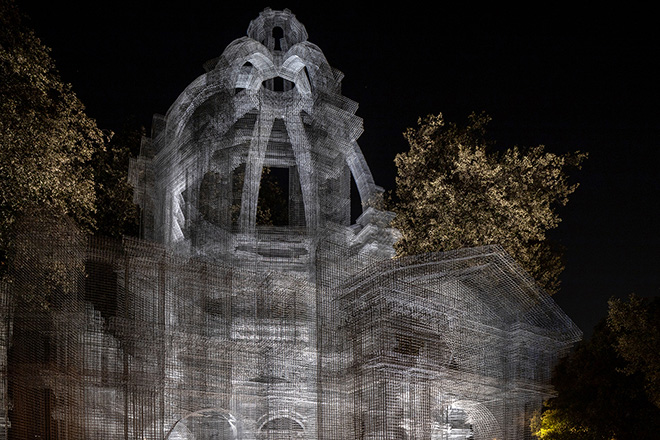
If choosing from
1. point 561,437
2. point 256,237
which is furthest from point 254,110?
point 561,437

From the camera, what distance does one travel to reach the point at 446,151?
22750 mm

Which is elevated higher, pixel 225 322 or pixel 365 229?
pixel 365 229

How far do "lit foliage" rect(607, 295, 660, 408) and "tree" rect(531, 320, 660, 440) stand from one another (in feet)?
2.12

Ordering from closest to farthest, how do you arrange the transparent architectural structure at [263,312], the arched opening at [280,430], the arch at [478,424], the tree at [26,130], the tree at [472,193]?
1. the transparent architectural structure at [263,312]
2. the arched opening at [280,430]
3. the tree at [26,130]
4. the arch at [478,424]
5. the tree at [472,193]

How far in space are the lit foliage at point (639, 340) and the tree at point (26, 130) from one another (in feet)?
41.8

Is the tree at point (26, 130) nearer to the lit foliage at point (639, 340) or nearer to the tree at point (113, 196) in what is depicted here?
the tree at point (113, 196)

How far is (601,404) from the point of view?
18.9m

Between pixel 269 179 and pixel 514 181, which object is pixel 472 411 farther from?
pixel 269 179

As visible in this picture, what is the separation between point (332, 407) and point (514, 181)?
37.4 ft

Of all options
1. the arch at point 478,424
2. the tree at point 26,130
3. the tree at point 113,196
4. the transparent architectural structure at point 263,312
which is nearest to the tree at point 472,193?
the transparent architectural structure at point 263,312

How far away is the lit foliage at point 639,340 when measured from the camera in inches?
665

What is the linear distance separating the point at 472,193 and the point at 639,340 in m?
6.17

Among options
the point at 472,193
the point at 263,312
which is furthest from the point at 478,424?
the point at 472,193

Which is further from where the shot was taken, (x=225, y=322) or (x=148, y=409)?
(x=225, y=322)
